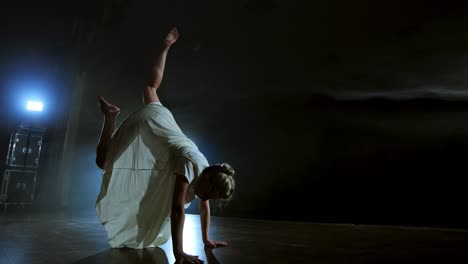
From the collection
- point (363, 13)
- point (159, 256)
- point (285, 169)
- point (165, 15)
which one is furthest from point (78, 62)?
point (159, 256)

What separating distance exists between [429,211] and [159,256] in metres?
3.86

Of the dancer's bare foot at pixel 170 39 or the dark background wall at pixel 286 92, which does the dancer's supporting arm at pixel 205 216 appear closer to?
the dancer's bare foot at pixel 170 39

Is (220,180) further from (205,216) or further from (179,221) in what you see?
(205,216)

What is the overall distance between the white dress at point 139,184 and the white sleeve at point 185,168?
215mm

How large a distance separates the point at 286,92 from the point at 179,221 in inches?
156

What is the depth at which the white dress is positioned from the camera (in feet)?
5.12

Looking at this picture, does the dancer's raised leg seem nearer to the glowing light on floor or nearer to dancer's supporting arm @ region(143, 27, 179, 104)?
dancer's supporting arm @ region(143, 27, 179, 104)

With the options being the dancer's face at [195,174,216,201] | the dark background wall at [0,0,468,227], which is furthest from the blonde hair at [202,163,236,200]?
the dark background wall at [0,0,468,227]

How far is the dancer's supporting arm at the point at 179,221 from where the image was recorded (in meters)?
1.17

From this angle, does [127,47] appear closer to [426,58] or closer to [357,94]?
[357,94]

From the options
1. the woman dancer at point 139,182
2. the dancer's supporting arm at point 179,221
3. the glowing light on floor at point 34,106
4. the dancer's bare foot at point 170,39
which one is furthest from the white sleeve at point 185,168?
the glowing light on floor at point 34,106

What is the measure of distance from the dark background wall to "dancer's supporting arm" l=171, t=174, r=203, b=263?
259 cm

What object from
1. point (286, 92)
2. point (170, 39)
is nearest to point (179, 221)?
point (170, 39)

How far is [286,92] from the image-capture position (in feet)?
16.1
